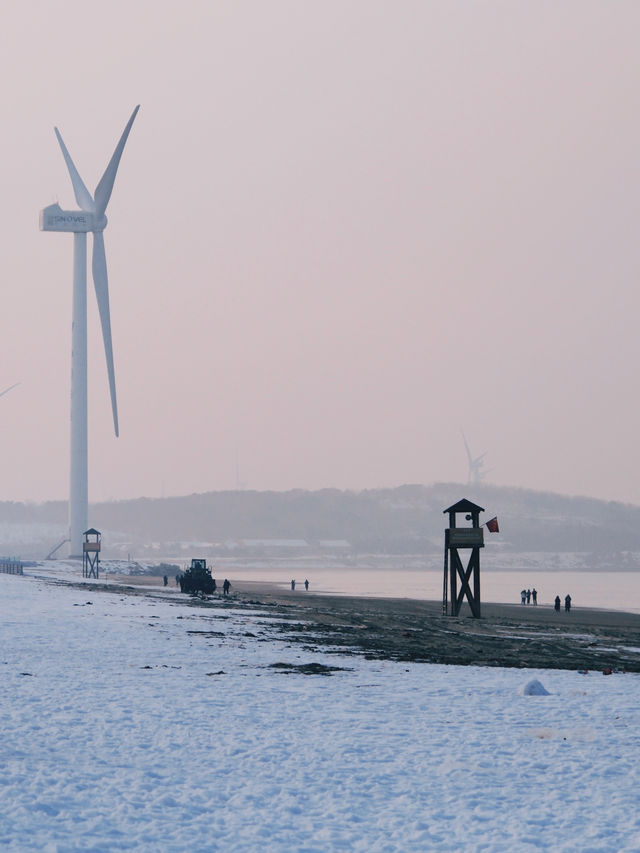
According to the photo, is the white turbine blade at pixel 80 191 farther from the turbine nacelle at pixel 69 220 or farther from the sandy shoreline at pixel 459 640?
the sandy shoreline at pixel 459 640

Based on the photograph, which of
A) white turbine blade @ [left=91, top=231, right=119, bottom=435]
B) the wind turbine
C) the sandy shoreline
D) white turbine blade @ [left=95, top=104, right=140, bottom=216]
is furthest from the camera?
the wind turbine

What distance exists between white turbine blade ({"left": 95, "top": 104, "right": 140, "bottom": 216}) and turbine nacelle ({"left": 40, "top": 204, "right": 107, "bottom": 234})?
4.69ft

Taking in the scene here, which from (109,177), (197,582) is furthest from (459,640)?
(109,177)

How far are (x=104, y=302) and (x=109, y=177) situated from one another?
54.0ft

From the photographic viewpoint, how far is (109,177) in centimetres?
11456

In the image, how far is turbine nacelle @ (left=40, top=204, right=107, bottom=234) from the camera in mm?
121188

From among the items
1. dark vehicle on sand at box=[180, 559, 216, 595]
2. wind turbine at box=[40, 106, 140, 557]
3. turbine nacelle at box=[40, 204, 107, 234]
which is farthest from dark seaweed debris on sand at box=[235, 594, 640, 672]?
turbine nacelle at box=[40, 204, 107, 234]

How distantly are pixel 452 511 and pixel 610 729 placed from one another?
40047 mm

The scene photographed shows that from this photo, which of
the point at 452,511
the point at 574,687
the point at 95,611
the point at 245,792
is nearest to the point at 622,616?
the point at 452,511

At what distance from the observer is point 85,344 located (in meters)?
122

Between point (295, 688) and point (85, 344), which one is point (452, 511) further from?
point (85, 344)

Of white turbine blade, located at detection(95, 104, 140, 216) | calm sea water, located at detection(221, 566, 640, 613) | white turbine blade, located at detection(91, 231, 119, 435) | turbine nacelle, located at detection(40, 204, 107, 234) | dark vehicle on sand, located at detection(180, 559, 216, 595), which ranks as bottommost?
calm sea water, located at detection(221, 566, 640, 613)

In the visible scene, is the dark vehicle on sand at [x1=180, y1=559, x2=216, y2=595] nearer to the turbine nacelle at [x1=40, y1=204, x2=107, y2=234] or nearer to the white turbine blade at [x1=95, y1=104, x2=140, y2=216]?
the white turbine blade at [x1=95, y1=104, x2=140, y2=216]

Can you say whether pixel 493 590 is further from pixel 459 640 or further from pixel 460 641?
pixel 460 641
